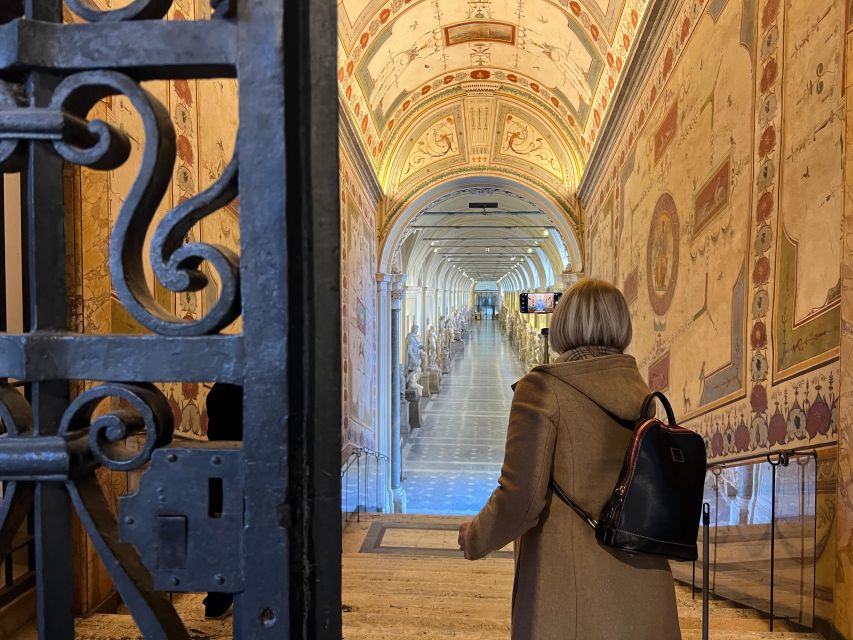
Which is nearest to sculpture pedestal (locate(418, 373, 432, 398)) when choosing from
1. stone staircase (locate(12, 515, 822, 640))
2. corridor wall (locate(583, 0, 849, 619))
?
corridor wall (locate(583, 0, 849, 619))

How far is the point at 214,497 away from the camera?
78 centimetres

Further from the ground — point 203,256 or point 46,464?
point 203,256

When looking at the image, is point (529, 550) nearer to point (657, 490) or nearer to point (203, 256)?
point (657, 490)

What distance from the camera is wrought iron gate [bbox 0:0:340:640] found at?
2.48ft

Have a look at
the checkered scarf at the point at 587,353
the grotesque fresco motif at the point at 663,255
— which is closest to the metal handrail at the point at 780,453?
the checkered scarf at the point at 587,353

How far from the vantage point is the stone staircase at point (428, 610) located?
2752 mm

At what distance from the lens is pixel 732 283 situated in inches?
165

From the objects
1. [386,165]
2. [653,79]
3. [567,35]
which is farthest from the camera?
[386,165]

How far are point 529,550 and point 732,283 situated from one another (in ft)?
10.4

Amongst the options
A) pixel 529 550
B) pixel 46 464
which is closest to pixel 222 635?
pixel 529 550

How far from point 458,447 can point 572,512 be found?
46.9ft

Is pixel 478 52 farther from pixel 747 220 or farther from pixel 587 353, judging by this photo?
pixel 587 353

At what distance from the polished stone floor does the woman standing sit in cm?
957

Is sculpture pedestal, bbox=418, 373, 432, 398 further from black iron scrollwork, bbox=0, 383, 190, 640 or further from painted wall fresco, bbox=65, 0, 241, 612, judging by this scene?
black iron scrollwork, bbox=0, 383, 190, 640
